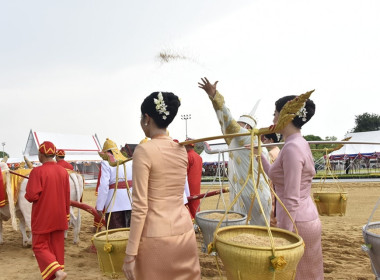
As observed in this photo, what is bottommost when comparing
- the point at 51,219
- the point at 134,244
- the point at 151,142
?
the point at 51,219

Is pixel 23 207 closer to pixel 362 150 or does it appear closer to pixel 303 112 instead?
pixel 303 112

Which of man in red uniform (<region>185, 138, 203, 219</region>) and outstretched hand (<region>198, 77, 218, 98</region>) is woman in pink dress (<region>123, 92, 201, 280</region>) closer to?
outstretched hand (<region>198, 77, 218, 98</region>)

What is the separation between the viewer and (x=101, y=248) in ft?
8.32

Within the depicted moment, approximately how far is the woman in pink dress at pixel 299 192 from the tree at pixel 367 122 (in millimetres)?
69582

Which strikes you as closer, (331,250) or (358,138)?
(331,250)

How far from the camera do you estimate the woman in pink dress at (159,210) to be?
1.98 meters

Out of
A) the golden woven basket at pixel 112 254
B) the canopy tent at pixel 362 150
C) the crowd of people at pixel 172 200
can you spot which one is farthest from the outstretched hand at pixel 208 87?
the canopy tent at pixel 362 150

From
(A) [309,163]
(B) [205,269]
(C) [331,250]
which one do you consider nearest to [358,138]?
(C) [331,250]

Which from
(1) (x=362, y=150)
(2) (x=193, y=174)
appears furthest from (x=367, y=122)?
(2) (x=193, y=174)

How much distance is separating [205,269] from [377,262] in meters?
2.55

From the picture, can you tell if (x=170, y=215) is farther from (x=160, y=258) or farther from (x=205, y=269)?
(x=205, y=269)

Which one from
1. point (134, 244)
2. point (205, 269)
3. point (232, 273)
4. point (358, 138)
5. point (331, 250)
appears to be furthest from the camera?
point (358, 138)

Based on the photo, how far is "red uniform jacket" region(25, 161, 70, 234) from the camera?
3.97 meters

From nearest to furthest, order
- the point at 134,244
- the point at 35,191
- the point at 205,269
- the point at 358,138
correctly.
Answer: the point at 134,244, the point at 35,191, the point at 205,269, the point at 358,138
